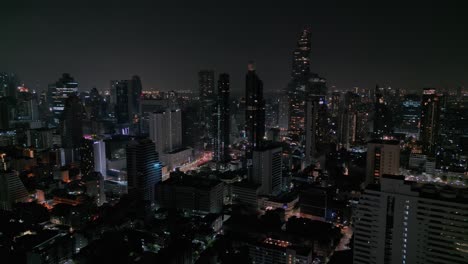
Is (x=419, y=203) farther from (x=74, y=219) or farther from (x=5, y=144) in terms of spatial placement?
(x=5, y=144)

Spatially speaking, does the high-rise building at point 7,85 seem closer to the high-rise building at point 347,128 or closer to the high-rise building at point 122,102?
the high-rise building at point 122,102

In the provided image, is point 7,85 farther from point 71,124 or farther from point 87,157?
point 87,157

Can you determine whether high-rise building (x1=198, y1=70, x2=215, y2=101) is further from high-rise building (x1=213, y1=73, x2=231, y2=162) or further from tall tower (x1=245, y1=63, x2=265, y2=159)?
tall tower (x1=245, y1=63, x2=265, y2=159)

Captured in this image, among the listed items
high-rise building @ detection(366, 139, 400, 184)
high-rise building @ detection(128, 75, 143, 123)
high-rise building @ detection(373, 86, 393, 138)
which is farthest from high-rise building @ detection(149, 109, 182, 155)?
high-rise building @ detection(373, 86, 393, 138)

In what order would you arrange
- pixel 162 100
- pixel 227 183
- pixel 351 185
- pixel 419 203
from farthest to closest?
pixel 162 100 → pixel 227 183 → pixel 351 185 → pixel 419 203

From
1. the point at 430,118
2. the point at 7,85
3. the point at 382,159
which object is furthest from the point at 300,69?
the point at 7,85

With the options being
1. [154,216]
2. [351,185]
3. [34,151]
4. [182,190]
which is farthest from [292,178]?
[34,151]
